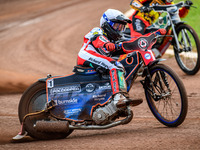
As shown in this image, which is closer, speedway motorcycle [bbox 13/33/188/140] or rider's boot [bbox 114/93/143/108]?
rider's boot [bbox 114/93/143/108]

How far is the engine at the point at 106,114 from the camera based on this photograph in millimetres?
5793

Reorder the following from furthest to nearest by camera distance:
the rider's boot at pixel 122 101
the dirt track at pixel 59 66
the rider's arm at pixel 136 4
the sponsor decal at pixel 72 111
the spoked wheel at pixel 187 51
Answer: the rider's arm at pixel 136 4, the spoked wheel at pixel 187 51, the sponsor decal at pixel 72 111, the rider's boot at pixel 122 101, the dirt track at pixel 59 66

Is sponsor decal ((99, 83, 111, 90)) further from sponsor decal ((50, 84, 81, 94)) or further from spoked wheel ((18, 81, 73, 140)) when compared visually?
spoked wheel ((18, 81, 73, 140))

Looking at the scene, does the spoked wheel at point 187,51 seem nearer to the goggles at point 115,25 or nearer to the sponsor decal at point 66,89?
the goggles at point 115,25

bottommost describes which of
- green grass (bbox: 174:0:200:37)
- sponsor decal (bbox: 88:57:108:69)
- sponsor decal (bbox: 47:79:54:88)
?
sponsor decal (bbox: 47:79:54:88)

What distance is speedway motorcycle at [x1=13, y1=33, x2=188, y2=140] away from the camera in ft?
19.2

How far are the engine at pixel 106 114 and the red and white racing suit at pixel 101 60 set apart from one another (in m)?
0.24

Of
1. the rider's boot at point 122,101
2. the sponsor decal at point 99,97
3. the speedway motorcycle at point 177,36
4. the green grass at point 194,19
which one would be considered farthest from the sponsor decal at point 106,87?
the green grass at point 194,19

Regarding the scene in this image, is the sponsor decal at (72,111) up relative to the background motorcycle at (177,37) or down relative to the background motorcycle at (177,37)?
down

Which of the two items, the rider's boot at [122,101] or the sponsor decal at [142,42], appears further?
the sponsor decal at [142,42]

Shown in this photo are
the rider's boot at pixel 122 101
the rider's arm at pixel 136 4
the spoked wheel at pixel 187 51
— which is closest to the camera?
the rider's boot at pixel 122 101

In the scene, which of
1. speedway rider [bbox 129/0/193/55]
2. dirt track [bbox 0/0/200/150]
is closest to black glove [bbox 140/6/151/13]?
speedway rider [bbox 129/0/193/55]

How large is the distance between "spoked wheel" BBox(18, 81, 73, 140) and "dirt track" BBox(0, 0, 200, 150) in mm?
253

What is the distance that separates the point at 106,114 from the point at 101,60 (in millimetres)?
851
